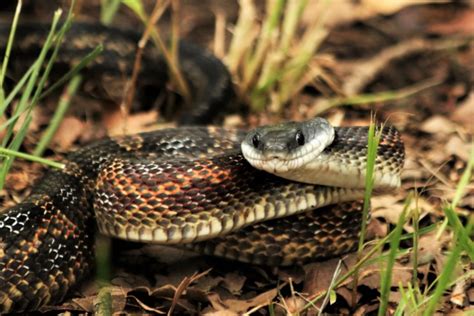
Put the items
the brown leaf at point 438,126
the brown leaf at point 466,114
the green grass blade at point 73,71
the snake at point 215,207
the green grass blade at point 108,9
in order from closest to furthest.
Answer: the snake at point 215,207 < the green grass blade at point 73,71 < the brown leaf at point 438,126 < the brown leaf at point 466,114 < the green grass blade at point 108,9

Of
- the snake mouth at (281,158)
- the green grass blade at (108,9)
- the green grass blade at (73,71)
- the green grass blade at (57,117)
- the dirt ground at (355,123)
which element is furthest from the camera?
the green grass blade at (108,9)

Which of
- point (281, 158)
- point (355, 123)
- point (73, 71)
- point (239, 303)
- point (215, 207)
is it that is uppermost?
point (73, 71)

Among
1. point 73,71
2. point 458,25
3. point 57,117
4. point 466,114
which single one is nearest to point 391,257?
point 73,71

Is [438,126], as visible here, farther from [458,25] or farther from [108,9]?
[108,9]

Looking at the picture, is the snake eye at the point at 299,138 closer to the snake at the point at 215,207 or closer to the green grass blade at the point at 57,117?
the snake at the point at 215,207

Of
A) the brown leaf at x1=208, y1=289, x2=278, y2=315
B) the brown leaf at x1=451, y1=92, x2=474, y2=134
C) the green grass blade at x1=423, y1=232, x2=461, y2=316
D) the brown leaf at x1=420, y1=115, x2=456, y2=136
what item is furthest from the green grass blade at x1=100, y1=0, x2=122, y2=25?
the green grass blade at x1=423, y1=232, x2=461, y2=316

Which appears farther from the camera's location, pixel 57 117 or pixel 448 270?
pixel 57 117

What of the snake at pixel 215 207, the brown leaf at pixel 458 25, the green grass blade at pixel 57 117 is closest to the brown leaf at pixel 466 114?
the brown leaf at pixel 458 25
